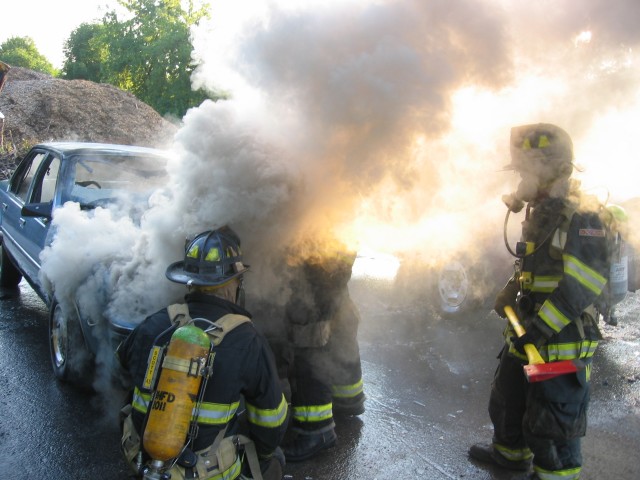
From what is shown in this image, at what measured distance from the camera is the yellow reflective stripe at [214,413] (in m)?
2.03

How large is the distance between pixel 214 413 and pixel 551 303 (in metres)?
1.86

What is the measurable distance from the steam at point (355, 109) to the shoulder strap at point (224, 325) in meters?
1.13

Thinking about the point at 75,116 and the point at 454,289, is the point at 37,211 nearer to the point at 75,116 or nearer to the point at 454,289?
the point at 454,289

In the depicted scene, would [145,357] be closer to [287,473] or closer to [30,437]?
[287,473]

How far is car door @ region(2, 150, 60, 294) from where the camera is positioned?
16.3 ft

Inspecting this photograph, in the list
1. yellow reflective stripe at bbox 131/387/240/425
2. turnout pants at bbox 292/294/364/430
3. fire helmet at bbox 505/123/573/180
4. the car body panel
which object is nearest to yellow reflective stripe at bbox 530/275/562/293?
fire helmet at bbox 505/123/573/180

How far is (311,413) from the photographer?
A: 3.55 metres

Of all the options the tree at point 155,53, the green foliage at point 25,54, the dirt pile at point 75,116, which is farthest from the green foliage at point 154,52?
the green foliage at point 25,54

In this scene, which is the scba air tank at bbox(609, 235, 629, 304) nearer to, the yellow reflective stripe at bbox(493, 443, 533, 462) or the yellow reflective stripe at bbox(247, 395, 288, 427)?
the yellow reflective stripe at bbox(493, 443, 533, 462)

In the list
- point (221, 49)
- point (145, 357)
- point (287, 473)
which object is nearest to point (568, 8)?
point (221, 49)

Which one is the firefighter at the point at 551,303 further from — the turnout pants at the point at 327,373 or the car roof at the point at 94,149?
the car roof at the point at 94,149

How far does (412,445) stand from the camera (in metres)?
3.71

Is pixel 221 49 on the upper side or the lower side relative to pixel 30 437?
upper

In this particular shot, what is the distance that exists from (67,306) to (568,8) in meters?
3.98
